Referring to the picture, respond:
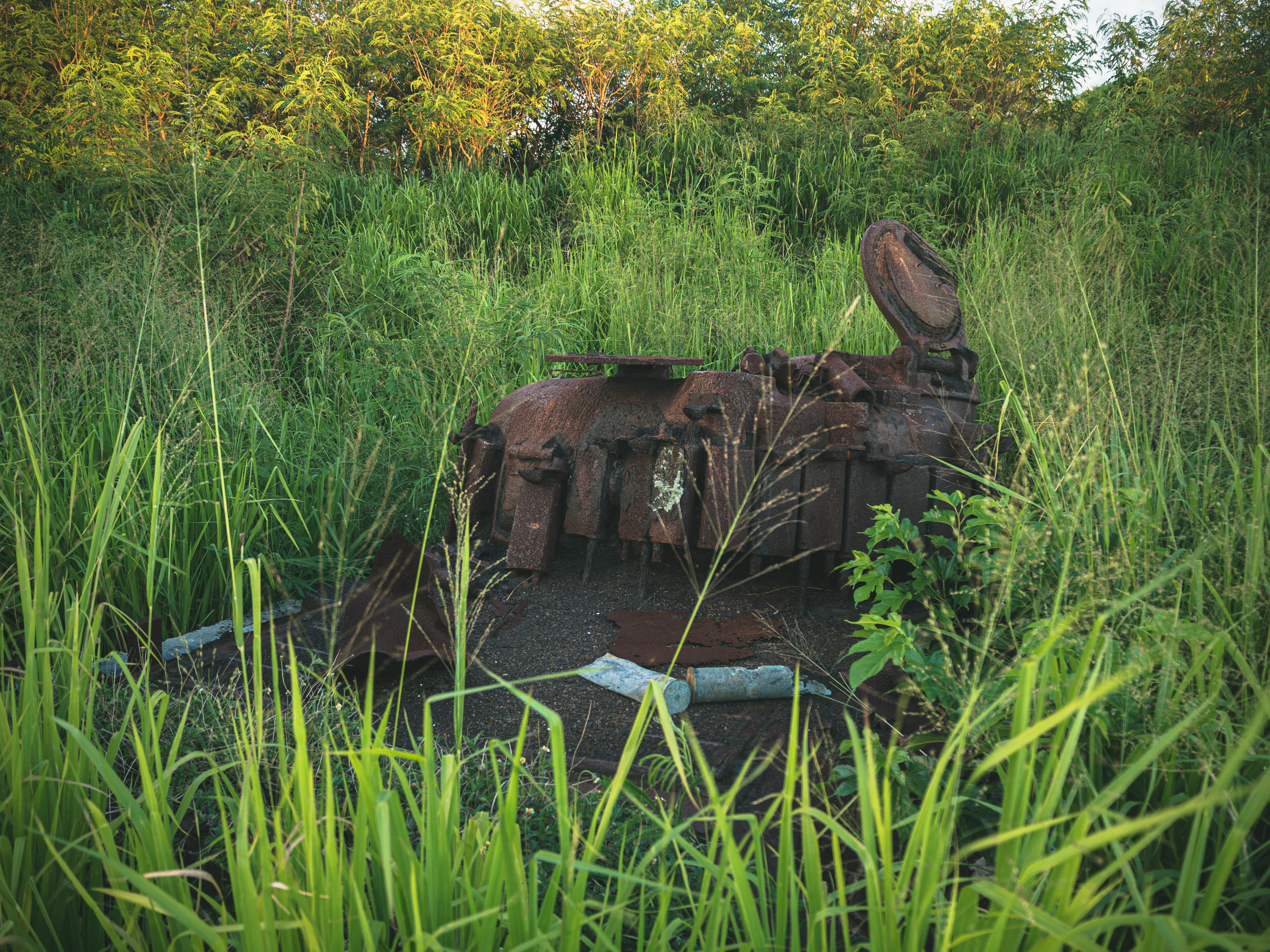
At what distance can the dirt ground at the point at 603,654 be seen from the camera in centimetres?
216

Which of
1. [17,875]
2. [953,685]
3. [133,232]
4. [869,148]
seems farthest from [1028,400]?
[869,148]

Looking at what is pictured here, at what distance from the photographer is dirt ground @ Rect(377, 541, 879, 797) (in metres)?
2.16

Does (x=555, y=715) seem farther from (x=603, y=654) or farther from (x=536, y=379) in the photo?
(x=536, y=379)

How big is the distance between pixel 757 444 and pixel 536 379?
2.36 metres

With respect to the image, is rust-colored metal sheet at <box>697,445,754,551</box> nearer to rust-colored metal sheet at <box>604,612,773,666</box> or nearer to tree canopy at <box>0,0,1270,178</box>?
rust-colored metal sheet at <box>604,612,773,666</box>

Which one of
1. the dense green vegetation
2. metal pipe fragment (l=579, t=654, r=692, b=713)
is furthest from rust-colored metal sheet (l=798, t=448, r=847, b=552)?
metal pipe fragment (l=579, t=654, r=692, b=713)

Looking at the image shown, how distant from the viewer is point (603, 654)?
2.61 metres

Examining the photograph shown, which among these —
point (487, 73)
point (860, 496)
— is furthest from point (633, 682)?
point (487, 73)

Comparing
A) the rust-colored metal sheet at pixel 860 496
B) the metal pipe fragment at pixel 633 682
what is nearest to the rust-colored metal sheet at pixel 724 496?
the rust-colored metal sheet at pixel 860 496

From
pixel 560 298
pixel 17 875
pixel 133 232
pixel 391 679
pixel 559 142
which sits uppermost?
pixel 559 142

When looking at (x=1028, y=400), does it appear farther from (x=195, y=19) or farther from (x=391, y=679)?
(x=195, y=19)

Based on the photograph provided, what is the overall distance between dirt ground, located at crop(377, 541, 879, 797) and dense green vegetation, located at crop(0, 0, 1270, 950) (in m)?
0.20

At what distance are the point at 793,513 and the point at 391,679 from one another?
1.46 meters

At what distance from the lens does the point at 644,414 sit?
3.04 m
